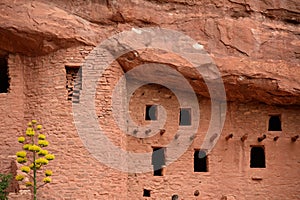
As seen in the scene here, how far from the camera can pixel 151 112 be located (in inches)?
505

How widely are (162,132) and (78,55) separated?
7.49 ft

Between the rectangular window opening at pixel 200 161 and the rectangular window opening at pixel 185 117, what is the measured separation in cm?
62

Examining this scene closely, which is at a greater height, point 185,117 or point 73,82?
point 73,82

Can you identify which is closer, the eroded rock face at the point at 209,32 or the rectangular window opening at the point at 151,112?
the eroded rock face at the point at 209,32

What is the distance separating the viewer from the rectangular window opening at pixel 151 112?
41.6 ft

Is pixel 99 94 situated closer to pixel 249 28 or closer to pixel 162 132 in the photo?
pixel 162 132

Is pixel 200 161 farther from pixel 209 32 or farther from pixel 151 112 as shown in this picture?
pixel 209 32

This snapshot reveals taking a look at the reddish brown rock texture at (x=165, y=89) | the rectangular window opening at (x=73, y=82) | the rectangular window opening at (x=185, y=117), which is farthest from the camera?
the rectangular window opening at (x=185, y=117)

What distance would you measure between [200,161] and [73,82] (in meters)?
3.42

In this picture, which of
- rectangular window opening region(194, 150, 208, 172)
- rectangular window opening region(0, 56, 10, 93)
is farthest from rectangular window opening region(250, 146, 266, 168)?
rectangular window opening region(0, 56, 10, 93)

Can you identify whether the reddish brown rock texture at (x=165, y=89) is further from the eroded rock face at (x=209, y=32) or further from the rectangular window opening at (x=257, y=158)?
the rectangular window opening at (x=257, y=158)

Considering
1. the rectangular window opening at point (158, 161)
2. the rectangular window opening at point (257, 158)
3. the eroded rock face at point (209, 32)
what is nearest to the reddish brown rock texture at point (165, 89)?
the eroded rock face at point (209, 32)

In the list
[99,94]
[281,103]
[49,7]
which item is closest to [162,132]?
[99,94]

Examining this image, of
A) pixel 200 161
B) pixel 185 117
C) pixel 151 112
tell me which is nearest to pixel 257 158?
pixel 200 161
